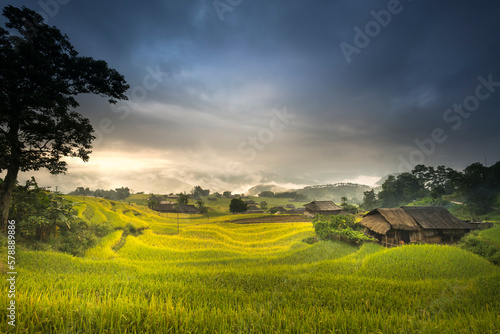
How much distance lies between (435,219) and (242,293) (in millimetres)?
31489

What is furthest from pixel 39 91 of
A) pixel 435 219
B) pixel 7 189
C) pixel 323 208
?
pixel 323 208

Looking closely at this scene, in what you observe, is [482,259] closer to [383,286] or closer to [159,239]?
[383,286]

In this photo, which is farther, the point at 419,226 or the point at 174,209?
the point at 174,209

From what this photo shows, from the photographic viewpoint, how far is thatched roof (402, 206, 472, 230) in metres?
24.1

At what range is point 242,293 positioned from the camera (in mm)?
6301

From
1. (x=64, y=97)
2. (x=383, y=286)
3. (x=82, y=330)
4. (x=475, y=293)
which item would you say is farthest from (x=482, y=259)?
(x=64, y=97)

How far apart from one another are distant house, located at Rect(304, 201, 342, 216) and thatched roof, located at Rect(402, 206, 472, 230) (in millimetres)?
28817

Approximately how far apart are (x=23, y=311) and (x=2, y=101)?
12451 mm

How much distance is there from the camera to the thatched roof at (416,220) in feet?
79.3

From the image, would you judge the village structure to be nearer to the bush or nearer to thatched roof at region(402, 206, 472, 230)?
thatched roof at region(402, 206, 472, 230)

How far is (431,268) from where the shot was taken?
14.0m

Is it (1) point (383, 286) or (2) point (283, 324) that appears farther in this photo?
(1) point (383, 286)

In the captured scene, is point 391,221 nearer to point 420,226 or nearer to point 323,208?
point 420,226

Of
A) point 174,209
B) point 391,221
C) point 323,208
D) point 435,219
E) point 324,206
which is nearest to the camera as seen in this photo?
point 435,219
